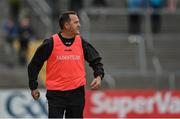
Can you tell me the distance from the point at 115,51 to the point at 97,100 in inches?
146

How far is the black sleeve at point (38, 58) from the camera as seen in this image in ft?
32.5

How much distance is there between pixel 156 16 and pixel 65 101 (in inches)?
451

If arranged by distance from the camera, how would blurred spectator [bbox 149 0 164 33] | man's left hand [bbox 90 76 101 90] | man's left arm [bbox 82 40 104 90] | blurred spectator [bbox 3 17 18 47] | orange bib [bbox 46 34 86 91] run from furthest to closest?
blurred spectator [bbox 149 0 164 33] → blurred spectator [bbox 3 17 18 47] → man's left arm [bbox 82 40 104 90] → orange bib [bbox 46 34 86 91] → man's left hand [bbox 90 76 101 90]

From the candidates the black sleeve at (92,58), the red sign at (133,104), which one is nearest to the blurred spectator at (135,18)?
the red sign at (133,104)

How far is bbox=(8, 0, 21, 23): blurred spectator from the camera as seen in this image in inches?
873

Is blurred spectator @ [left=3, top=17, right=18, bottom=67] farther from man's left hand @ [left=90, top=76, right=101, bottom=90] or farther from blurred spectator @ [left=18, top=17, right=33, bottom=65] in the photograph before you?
man's left hand @ [left=90, top=76, right=101, bottom=90]

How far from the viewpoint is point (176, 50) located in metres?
20.9

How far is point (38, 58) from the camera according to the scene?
32.7ft

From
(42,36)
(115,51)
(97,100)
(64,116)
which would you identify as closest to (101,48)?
(115,51)

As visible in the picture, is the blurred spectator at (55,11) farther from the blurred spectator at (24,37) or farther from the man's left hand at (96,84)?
the man's left hand at (96,84)

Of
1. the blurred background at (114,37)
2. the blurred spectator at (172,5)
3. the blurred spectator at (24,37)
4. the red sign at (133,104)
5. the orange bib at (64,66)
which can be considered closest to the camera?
the orange bib at (64,66)

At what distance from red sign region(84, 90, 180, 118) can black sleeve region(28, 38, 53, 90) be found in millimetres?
Result: 7180

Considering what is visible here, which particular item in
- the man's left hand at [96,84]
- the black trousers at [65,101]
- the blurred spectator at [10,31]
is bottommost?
the black trousers at [65,101]

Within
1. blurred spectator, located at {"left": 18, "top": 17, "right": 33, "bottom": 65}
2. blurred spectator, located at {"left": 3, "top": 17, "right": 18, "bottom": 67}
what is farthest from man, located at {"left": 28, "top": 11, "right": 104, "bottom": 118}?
blurred spectator, located at {"left": 3, "top": 17, "right": 18, "bottom": 67}
